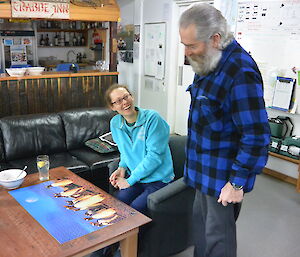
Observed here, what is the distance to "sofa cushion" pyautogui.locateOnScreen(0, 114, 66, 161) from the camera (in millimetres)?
3049

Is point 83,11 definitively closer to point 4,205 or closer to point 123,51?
point 123,51

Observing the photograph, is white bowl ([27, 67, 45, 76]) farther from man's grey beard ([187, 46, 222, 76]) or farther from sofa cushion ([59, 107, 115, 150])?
man's grey beard ([187, 46, 222, 76])

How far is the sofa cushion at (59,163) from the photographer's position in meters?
2.91

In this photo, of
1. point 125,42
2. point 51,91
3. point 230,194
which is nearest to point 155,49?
point 125,42

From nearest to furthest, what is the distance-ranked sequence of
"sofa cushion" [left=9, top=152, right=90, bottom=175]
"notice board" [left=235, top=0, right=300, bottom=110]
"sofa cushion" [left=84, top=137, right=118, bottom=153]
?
1. "sofa cushion" [left=9, top=152, right=90, bottom=175]
2. "sofa cushion" [left=84, top=137, right=118, bottom=153]
3. "notice board" [left=235, top=0, right=300, bottom=110]

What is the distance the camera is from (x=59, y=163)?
9.84 feet

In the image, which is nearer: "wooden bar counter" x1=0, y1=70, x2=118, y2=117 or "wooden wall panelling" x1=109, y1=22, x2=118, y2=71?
"wooden bar counter" x1=0, y1=70, x2=118, y2=117

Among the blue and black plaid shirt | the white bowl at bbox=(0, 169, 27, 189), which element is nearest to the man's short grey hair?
the blue and black plaid shirt

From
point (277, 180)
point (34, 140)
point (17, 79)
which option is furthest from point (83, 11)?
point (277, 180)

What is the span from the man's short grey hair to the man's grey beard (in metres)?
0.06

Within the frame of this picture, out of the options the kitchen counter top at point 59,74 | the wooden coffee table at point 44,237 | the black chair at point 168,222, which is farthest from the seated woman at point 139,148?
the kitchen counter top at point 59,74

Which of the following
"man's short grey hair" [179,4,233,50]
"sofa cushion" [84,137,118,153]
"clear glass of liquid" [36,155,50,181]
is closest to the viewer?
"man's short grey hair" [179,4,233,50]

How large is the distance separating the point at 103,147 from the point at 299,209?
191cm

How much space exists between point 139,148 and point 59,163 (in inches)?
41.1
